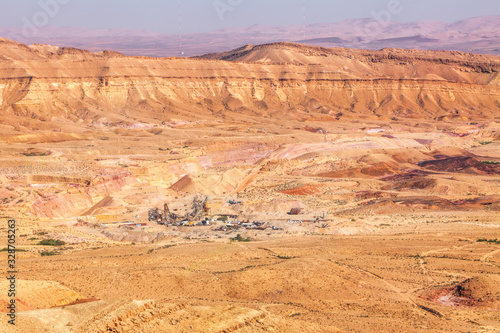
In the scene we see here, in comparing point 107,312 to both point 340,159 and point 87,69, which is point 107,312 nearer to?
point 340,159

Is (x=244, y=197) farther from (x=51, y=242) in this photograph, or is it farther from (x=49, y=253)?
(x=49, y=253)

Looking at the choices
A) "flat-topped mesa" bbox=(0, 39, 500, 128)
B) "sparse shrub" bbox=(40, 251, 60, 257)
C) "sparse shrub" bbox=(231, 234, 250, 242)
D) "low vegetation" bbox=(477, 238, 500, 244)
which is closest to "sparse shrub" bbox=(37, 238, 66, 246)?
"sparse shrub" bbox=(40, 251, 60, 257)

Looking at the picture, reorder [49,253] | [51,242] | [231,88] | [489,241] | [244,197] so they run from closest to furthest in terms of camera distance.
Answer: [49,253] → [51,242] → [489,241] → [244,197] → [231,88]

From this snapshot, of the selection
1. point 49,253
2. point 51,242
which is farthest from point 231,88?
point 49,253

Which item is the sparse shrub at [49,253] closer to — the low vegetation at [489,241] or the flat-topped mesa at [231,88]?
the low vegetation at [489,241]

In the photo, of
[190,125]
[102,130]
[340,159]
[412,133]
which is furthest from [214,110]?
[340,159]

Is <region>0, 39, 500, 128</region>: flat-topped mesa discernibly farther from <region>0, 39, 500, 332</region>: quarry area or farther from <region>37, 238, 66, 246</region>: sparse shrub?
<region>37, 238, 66, 246</region>: sparse shrub
